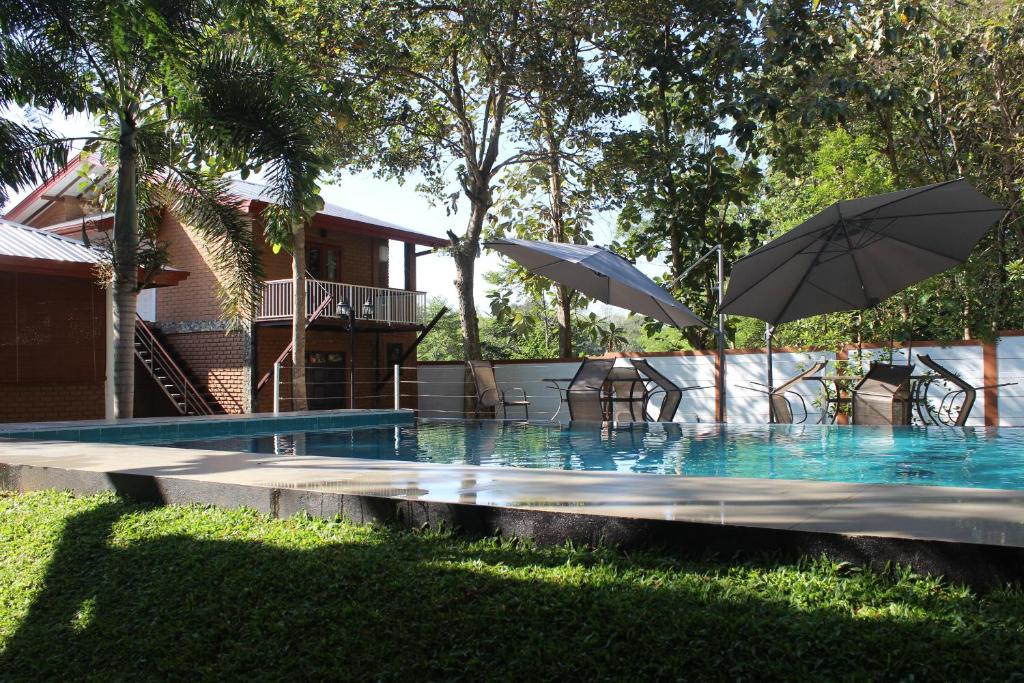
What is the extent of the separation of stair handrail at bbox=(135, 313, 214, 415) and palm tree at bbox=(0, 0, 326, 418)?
7.92m

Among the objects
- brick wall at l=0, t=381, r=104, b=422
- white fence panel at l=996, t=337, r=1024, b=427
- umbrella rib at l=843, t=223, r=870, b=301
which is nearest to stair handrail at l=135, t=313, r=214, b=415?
brick wall at l=0, t=381, r=104, b=422

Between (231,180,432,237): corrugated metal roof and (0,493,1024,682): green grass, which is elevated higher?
(231,180,432,237): corrugated metal roof

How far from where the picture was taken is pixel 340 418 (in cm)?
1267

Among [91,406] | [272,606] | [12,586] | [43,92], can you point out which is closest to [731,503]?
[272,606]

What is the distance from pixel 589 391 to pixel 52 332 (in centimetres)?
805

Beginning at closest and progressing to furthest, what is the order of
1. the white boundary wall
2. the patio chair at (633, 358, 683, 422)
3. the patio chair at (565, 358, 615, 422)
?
the patio chair at (565, 358, 615, 422) < the patio chair at (633, 358, 683, 422) < the white boundary wall

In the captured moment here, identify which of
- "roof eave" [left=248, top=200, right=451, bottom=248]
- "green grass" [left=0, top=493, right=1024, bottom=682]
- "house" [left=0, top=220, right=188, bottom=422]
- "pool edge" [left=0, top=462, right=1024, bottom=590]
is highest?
"roof eave" [left=248, top=200, right=451, bottom=248]

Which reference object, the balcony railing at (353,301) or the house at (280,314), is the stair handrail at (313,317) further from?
the balcony railing at (353,301)

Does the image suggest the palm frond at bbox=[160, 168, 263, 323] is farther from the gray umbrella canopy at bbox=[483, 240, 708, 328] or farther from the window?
the window

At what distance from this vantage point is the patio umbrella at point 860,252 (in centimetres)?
853

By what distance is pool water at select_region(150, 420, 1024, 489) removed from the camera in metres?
6.62

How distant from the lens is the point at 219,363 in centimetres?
1973

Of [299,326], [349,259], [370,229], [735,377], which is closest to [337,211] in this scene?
[370,229]

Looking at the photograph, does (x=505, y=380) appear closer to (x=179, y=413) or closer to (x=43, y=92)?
(x=179, y=413)
